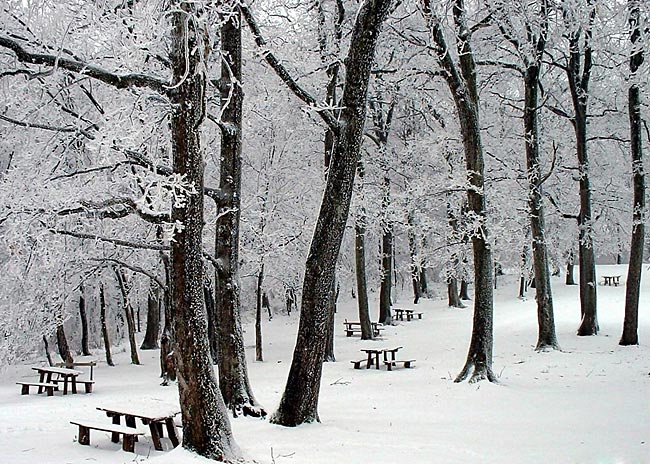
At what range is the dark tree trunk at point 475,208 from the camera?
10672mm

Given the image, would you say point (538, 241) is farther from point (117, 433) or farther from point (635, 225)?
point (117, 433)

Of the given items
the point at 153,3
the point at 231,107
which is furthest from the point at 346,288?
the point at 153,3

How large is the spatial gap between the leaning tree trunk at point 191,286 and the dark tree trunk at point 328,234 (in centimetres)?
153

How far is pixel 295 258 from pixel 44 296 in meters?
8.22

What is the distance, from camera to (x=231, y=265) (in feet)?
27.4

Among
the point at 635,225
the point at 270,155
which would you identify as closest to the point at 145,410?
the point at 635,225

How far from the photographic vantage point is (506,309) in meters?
26.9

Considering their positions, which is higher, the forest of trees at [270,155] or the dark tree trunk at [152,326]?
the forest of trees at [270,155]

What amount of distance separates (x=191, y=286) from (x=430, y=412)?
14.8 feet

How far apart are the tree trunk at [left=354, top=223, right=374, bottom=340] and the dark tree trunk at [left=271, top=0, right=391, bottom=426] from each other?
412 inches

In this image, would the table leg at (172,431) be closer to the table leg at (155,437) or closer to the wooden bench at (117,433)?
the table leg at (155,437)

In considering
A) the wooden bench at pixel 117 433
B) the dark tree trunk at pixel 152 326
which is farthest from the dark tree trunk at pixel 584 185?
the dark tree trunk at pixel 152 326

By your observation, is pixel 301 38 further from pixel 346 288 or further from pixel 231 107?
pixel 346 288

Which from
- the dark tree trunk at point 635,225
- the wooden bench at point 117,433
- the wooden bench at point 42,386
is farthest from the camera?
the wooden bench at point 42,386
